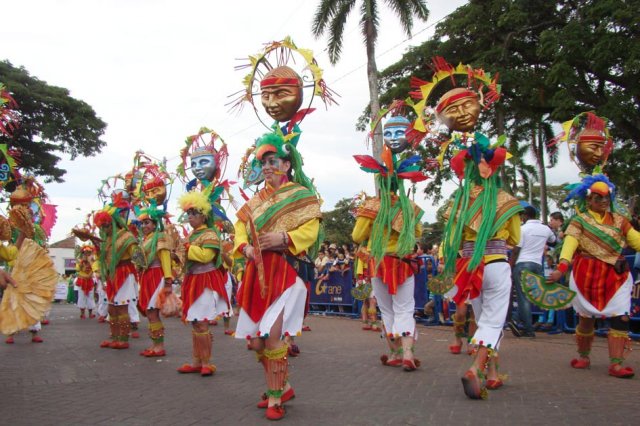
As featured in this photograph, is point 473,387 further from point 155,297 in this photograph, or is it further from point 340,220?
point 340,220

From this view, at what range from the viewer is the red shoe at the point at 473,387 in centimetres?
474

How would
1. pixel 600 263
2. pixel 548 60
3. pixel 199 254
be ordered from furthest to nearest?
pixel 548 60 → pixel 199 254 → pixel 600 263

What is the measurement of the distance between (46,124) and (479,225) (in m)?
21.9

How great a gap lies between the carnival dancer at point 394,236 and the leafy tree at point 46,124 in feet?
64.1

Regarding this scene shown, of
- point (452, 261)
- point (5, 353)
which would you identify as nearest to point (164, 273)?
point (5, 353)

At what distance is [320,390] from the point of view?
17.8 ft

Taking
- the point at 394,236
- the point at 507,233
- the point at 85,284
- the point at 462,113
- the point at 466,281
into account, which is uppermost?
the point at 462,113

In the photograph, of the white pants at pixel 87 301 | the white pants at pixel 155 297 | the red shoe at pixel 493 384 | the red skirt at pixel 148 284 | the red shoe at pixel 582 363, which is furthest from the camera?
→ the white pants at pixel 87 301

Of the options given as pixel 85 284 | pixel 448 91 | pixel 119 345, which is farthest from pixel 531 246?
pixel 85 284

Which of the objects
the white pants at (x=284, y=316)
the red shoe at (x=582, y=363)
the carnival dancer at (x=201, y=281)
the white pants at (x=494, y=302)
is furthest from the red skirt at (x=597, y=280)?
the carnival dancer at (x=201, y=281)

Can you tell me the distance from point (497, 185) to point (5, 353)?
7260 mm

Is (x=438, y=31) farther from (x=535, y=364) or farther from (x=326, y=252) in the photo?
(x=535, y=364)

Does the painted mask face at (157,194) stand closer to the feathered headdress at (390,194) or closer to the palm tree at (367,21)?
the feathered headdress at (390,194)

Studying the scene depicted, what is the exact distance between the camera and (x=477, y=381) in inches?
187
